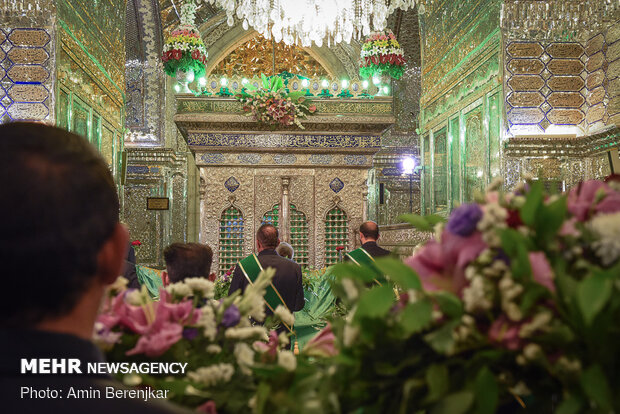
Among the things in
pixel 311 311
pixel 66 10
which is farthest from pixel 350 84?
pixel 311 311

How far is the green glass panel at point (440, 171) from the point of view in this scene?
9.52 metres

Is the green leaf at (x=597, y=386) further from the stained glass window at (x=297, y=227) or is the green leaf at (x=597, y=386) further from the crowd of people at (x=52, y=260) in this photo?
the stained glass window at (x=297, y=227)

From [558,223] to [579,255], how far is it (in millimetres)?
62

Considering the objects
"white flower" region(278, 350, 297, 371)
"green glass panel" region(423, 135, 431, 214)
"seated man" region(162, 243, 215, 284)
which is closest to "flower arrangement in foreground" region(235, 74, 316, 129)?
"green glass panel" region(423, 135, 431, 214)

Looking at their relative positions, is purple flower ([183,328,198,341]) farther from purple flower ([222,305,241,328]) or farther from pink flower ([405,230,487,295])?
pink flower ([405,230,487,295])

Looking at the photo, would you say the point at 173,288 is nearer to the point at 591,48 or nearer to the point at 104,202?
the point at 104,202

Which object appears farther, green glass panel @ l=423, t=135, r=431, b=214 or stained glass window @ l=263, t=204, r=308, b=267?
green glass panel @ l=423, t=135, r=431, b=214

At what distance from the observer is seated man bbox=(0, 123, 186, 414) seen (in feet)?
2.32

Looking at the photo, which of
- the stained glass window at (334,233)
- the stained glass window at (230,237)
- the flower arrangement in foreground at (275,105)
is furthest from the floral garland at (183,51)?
the stained glass window at (334,233)

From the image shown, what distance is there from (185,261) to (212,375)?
1.87m

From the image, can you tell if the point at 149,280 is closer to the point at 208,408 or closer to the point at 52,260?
the point at 208,408

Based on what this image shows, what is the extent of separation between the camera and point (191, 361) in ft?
3.85

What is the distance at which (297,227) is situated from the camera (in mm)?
10359

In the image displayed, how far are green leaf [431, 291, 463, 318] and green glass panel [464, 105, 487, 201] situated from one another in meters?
7.02
